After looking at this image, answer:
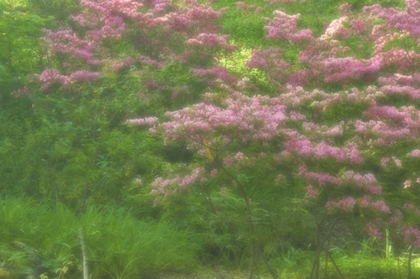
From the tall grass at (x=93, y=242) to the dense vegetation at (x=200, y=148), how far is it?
2cm

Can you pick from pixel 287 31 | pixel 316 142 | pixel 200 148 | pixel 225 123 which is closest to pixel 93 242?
pixel 200 148

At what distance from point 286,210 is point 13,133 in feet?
12.2

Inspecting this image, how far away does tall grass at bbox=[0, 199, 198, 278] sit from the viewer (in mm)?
5051

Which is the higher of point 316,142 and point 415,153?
point 316,142

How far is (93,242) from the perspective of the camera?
17.2 ft

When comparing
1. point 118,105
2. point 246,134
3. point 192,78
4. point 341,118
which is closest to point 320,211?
point 246,134

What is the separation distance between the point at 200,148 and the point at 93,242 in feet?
3.86

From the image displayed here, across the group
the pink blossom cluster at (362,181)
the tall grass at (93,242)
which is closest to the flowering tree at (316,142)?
the pink blossom cluster at (362,181)

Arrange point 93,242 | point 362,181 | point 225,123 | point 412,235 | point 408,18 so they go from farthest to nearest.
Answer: point 408,18 < point 93,242 < point 412,235 < point 225,123 < point 362,181

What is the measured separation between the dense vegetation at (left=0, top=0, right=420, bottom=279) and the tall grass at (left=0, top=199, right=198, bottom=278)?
2cm

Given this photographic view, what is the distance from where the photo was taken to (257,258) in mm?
5852

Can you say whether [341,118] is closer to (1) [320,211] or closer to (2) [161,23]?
(1) [320,211]

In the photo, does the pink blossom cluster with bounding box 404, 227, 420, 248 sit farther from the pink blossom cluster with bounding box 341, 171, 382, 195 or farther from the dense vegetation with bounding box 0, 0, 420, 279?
the pink blossom cluster with bounding box 341, 171, 382, 195

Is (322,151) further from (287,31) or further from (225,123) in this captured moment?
(287,31)
